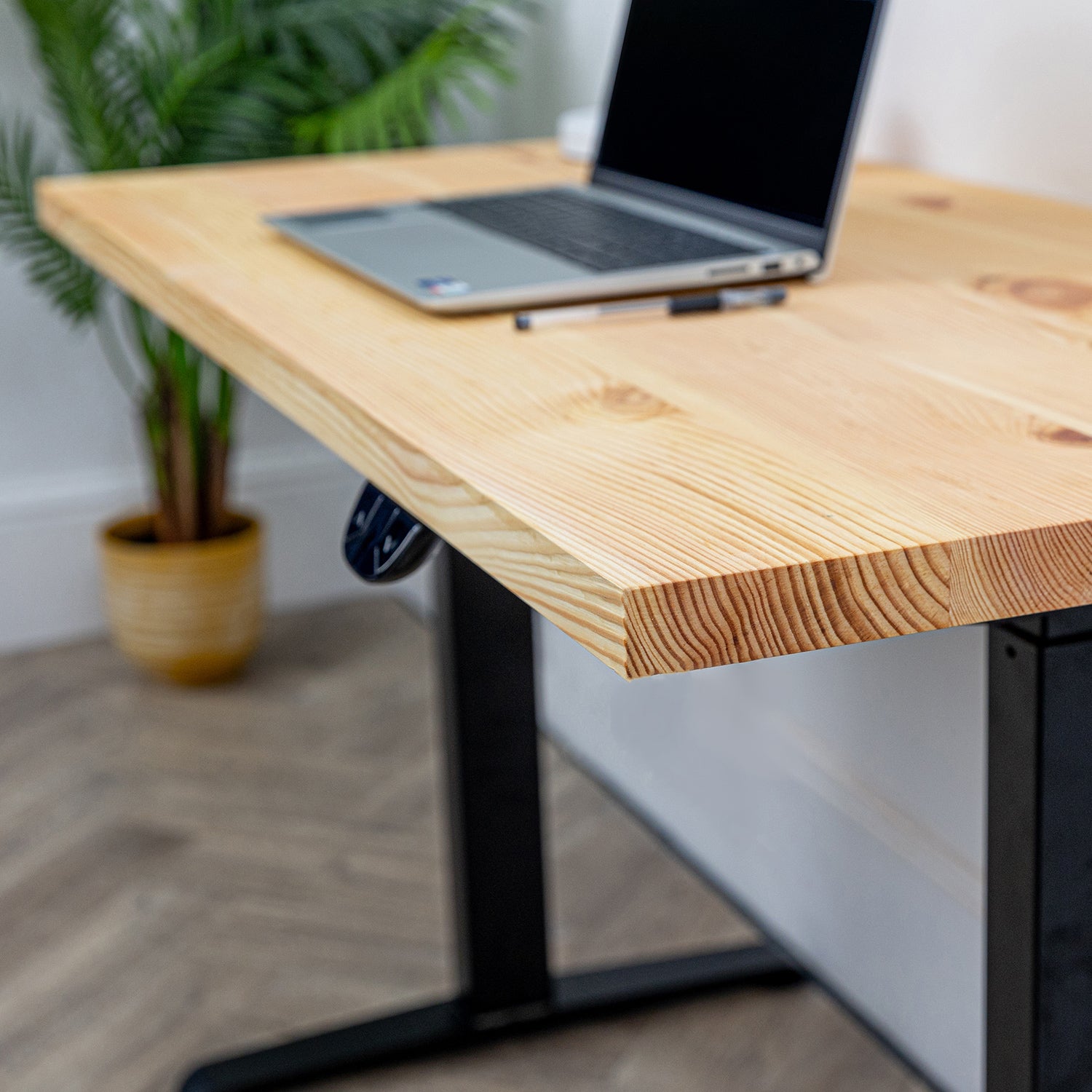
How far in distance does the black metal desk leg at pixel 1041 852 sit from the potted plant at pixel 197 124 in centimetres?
130

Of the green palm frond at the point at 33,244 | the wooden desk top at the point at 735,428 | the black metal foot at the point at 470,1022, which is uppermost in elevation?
the wooden desk top at the point at 735,428

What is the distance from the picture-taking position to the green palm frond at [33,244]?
1952 millimetres

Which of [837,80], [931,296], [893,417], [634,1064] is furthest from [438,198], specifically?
[634,1064]

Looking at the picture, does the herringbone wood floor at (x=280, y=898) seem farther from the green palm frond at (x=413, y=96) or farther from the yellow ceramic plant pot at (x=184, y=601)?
the green palm frond at (x=413, y=96)

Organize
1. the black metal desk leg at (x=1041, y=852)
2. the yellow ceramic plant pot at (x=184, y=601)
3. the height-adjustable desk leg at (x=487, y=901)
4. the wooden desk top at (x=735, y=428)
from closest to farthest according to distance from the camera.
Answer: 1. the wooden desk top at (x=735, y=428)
2. the black metal desk leg at (x=1041, y=852)
3. the height-adjustable desk leg at (x=487, y=901)
4. the yellow ceramic plant pot at (x=184, y=601)

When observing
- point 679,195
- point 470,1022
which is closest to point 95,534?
point 470,1022

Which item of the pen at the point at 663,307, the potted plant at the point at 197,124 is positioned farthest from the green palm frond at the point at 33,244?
the pen at the point at 663,307

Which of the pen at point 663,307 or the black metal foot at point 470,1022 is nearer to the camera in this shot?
the pen at point 663,307

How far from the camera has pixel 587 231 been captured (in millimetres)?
1014

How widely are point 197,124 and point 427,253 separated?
1.09m

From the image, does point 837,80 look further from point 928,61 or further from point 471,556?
point 471,556

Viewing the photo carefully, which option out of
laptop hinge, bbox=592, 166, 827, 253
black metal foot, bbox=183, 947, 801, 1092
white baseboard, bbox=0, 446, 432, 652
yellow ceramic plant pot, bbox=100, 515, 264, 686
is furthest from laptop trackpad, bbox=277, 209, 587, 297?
white baseboard, bbox=0, 446, 432, 652

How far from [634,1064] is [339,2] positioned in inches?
53.2

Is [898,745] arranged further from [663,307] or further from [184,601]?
[184,601]
